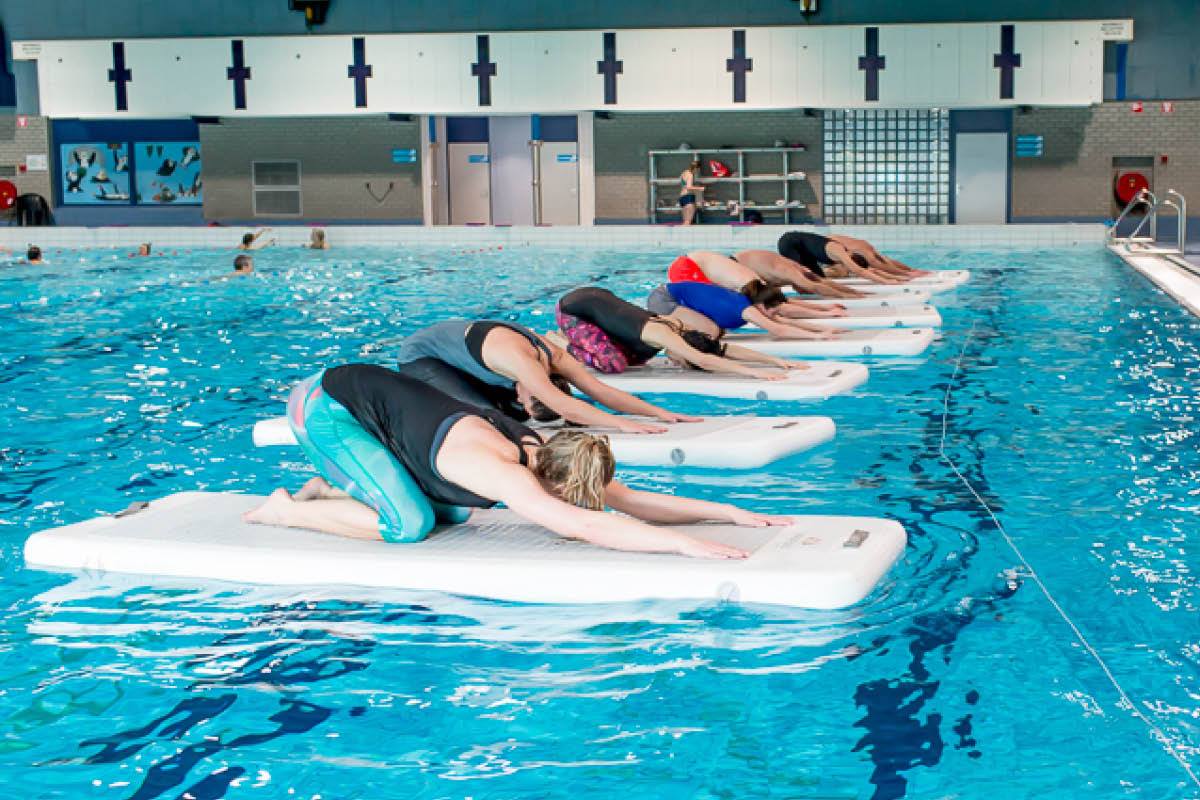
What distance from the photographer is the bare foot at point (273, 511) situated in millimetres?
5129

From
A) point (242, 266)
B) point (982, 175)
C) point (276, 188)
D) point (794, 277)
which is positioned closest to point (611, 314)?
point (794, 277)

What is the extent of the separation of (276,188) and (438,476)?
2307cm

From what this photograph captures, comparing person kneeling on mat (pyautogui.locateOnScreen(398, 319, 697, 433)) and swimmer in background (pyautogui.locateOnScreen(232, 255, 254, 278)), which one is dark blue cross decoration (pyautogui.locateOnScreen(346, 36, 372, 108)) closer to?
swimmer in background (pyautogui.locateOnScreen(232, 255, 254, 278))

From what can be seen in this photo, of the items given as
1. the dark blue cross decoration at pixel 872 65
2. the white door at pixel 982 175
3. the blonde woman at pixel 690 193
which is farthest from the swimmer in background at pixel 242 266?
the white door at pixel 982 175

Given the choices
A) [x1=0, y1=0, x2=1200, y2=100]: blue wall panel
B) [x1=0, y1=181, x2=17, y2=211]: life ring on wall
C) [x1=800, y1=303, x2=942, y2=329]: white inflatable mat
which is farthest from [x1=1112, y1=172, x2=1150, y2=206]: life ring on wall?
[x1=0, y1=181, x2=17, y2=211]: life ring on wall

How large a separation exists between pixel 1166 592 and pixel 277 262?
17.4m

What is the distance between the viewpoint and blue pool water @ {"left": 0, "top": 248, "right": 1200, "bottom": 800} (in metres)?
3.42

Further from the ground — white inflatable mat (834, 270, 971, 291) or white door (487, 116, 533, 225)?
white door (487, 116, 533, 225)

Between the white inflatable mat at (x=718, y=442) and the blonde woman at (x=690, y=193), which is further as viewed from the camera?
the blonde woman at (x=690, y=193)

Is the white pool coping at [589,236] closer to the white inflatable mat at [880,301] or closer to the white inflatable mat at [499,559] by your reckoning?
the white inflatable mat at [880,301]

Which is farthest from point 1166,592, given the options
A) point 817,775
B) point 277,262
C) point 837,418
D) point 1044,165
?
point 1044,165

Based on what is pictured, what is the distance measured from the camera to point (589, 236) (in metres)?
23.1

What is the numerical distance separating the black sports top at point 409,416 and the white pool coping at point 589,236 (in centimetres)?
1740

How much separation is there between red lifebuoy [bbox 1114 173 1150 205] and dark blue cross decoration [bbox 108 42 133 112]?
17146mm
